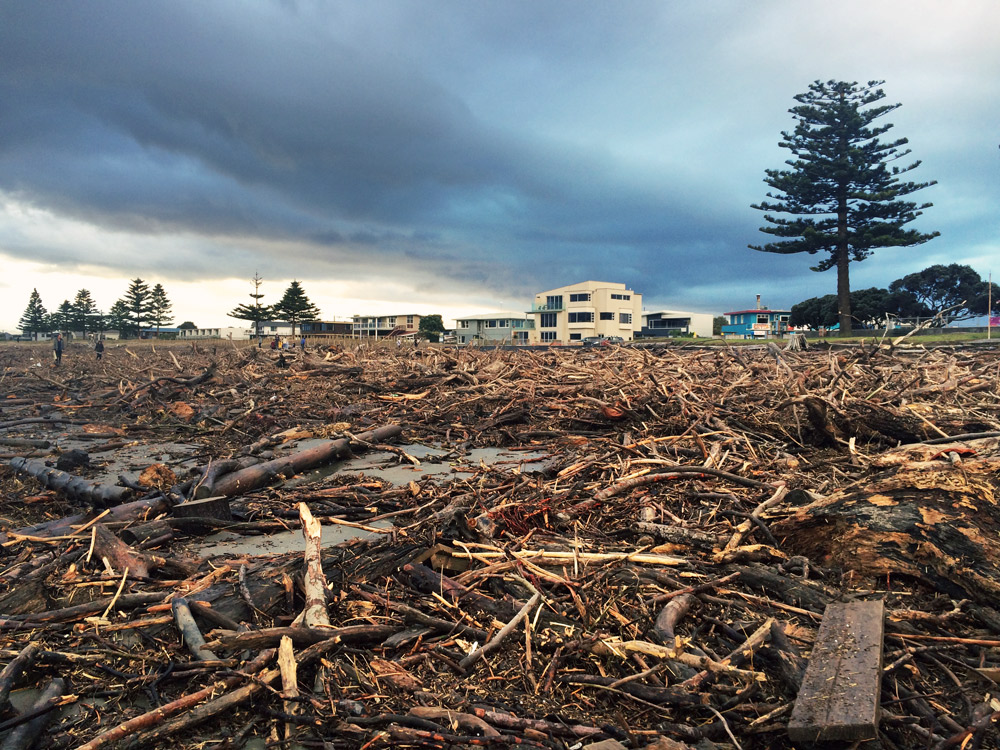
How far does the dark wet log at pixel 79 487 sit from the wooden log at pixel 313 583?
2.67m

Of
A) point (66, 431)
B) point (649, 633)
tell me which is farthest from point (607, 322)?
point (649, 633)

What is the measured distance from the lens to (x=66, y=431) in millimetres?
9461

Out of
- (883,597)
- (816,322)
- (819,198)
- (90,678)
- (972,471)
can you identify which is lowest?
(90,678)

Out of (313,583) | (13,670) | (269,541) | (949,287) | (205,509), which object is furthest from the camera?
(949,287)

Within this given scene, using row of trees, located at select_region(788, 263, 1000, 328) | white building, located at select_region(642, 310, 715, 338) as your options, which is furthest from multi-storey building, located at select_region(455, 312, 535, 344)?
row of trees, located at select_region(788, 263, 1000, 328)

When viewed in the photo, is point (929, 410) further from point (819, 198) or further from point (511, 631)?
point (819, 198)

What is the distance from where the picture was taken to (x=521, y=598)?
3049mm

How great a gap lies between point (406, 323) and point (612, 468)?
3129 inches

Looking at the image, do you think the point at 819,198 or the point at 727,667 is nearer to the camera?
the point at 727,667

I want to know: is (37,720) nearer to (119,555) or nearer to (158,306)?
(119,555)

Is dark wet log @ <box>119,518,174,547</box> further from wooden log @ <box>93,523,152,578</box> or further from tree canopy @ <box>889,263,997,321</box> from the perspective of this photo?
tree canopy @ <box>889,263,997,321</box>

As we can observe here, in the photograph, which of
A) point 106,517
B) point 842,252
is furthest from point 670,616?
point 842,252

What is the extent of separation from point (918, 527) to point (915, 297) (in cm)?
7196

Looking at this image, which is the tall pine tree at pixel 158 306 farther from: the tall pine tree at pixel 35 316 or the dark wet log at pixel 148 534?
the dark wet log at pixel 148 534
